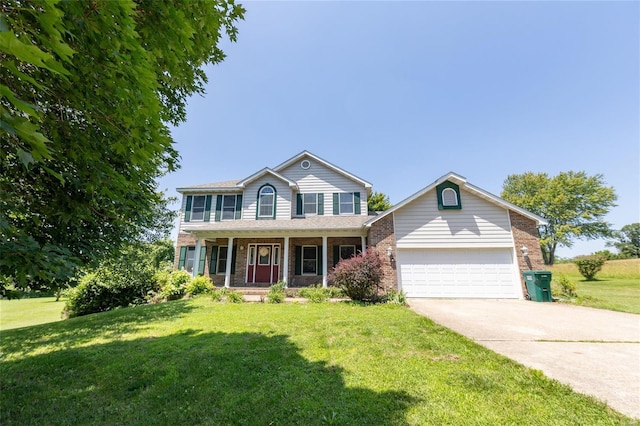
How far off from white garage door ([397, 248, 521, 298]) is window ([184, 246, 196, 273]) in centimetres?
1205

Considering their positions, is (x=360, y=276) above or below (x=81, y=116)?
below

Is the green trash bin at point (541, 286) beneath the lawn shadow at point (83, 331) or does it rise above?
above

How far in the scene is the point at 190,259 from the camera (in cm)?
1559

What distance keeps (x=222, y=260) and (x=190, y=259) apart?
215cm

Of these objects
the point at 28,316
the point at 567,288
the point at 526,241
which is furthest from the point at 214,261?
the point at 567,288

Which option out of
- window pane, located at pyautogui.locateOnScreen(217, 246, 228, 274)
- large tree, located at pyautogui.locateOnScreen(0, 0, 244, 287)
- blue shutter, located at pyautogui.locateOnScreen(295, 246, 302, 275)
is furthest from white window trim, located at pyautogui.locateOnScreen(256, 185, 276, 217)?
large tree, located at pyautogui.locateOnScreen(0, 0, 244, 287)

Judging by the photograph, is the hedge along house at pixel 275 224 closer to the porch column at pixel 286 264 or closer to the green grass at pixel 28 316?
the porch column at pixel 286 264

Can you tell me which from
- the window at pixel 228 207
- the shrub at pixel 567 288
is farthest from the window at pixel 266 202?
the shrub at pixel 567 288

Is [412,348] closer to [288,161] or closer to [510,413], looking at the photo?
[510,413]

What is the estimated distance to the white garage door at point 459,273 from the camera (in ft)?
36.3

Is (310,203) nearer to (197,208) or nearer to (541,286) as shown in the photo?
(197,208)

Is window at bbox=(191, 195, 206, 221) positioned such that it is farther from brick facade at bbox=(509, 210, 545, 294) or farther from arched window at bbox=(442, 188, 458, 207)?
brick facade at bbox=(509, 210, 545, 294)

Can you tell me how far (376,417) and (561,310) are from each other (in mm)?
9219

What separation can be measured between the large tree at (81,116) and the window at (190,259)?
12.5 meters
